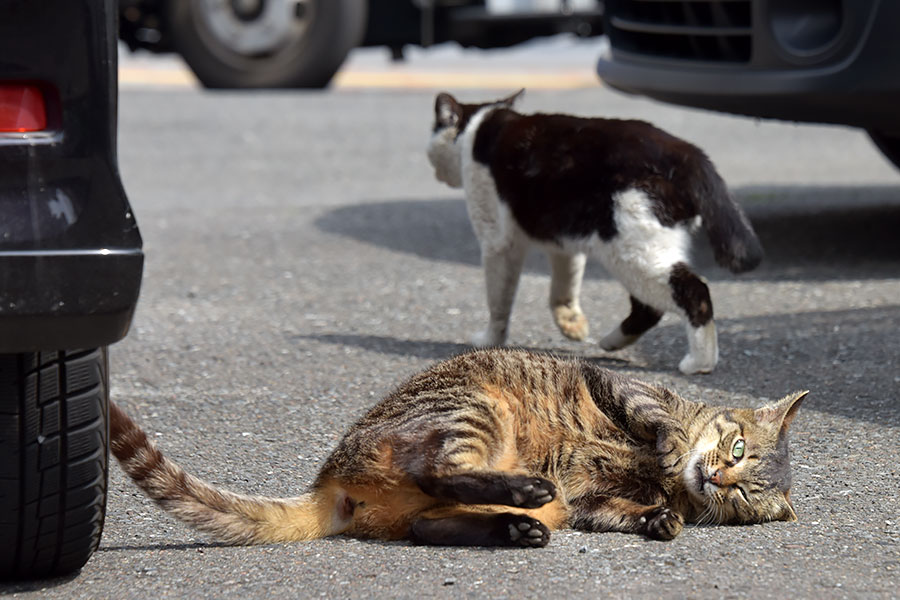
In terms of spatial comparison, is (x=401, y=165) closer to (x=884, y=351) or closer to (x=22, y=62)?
(x=884, y=351)

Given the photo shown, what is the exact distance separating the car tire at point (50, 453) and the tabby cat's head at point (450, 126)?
3090 mm

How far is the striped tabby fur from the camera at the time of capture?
3.03 m

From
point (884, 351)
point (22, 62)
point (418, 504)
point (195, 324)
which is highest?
point (22, 62)

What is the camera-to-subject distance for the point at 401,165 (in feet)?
32.1

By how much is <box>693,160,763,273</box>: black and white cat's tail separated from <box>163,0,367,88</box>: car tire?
6.37 meters

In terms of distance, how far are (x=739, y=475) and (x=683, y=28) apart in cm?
333

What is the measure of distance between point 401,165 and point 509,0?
8138 mm

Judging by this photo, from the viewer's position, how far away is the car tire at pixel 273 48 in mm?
10562

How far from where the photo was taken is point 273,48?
35.9 feet

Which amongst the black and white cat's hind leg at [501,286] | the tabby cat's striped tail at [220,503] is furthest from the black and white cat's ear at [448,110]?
the tabby cat's striped tail at [220,503]

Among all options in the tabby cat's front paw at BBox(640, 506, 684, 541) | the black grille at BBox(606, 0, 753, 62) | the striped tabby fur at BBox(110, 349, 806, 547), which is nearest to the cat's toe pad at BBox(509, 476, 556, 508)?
the striped tabby fur at BBox(110, 349, 806, 547)

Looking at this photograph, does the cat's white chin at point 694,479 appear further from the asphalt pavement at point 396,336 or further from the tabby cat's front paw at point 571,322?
the tabby cat's front paw at point 571,322

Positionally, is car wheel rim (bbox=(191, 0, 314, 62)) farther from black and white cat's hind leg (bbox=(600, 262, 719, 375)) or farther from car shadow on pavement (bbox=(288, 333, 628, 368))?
black and white cat's hind leg (bbox=(600, 262, 719, 375))

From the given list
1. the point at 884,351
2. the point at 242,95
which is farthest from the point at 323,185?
the point at 884,351
